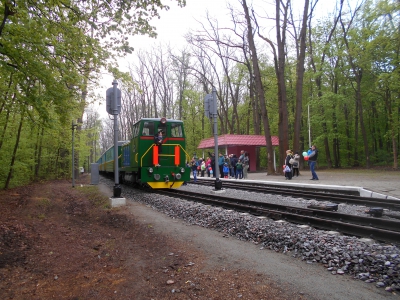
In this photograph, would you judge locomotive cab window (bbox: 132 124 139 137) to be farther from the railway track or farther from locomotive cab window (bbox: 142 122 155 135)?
the railway track

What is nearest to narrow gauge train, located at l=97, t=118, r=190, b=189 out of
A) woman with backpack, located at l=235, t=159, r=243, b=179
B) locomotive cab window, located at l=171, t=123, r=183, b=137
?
locomotive cab window, located at l=171, t=123, r=183, b=137

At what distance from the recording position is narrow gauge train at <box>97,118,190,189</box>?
11938 millimetres

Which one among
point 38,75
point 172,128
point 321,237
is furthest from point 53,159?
point 321,237

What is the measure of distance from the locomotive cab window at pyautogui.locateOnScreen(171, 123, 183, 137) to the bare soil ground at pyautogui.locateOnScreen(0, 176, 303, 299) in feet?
23.3

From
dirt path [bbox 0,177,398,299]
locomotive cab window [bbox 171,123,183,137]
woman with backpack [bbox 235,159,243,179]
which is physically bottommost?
dirt path [bbox 0,177,398,299]

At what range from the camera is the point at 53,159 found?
27.9 meters

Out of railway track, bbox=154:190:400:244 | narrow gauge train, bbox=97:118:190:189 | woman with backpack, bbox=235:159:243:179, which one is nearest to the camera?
railway track, bbox=154:190:400:244

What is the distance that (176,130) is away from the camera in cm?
1279

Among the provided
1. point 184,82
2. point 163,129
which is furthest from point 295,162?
point 184,82

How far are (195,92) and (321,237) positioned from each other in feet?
149

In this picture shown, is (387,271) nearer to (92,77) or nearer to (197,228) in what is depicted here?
(197,228)

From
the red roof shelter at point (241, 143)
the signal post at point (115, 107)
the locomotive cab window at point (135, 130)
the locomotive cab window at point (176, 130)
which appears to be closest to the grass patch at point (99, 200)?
the signal post at point (115, 107)

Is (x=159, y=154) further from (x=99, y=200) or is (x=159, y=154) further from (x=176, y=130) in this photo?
(x=99, y=200)

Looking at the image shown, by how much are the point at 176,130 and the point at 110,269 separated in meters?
9.31
